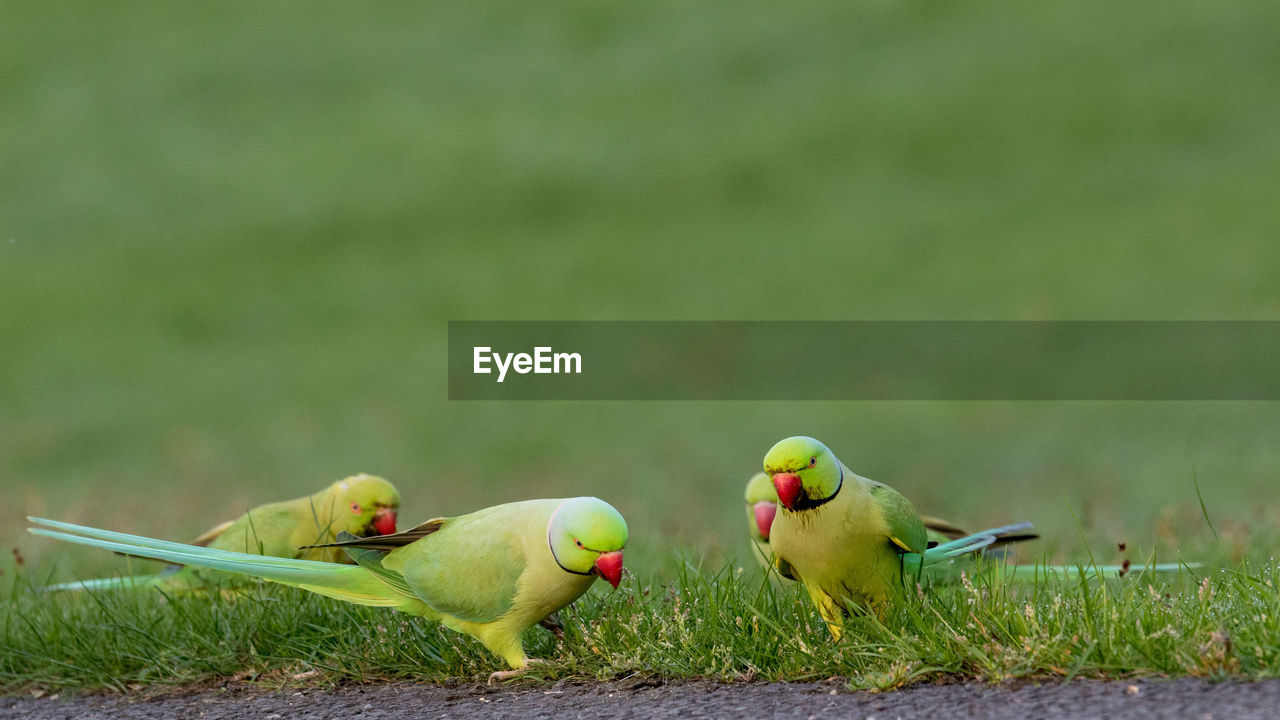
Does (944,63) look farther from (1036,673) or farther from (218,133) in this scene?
(1036,673)

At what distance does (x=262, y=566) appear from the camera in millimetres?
3680

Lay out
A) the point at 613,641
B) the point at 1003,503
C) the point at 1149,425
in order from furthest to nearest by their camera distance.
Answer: the point at 1149,425 → the point at 1003,503 → the point at 613,641

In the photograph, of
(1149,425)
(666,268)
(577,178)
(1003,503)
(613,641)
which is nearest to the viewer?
(613,641)

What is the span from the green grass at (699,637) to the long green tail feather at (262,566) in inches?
10.1

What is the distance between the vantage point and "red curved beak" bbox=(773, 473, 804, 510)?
3352 mm

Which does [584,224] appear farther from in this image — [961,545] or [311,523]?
[961,545]

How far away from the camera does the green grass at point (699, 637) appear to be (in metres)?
3.10

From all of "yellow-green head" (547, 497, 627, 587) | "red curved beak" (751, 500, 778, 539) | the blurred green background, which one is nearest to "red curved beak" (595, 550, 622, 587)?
"yellow-green head" (547, 497, 627, 587)

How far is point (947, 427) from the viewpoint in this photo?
33.2 ft

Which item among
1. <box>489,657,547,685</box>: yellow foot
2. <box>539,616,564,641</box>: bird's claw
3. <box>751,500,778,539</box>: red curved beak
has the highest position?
<box>751,500,778,539</box>: red curved beak

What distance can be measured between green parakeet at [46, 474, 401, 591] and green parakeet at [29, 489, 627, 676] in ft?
2.28

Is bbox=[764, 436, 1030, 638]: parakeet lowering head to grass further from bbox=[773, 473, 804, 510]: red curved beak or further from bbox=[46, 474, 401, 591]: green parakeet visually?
bbox=[46, 474, 401, 591]: green parakeet

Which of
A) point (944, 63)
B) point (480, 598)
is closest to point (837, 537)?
point (480, 598)

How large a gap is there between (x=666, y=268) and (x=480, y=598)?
9041mm
